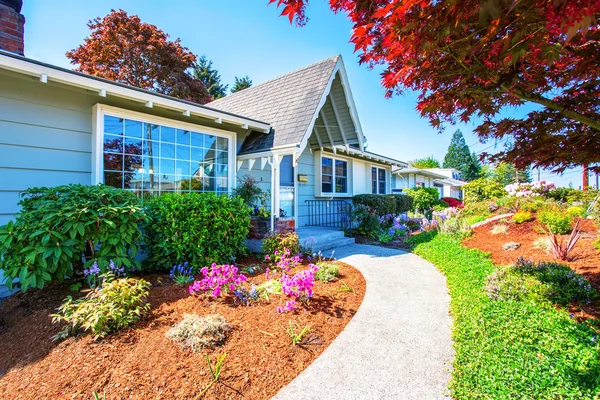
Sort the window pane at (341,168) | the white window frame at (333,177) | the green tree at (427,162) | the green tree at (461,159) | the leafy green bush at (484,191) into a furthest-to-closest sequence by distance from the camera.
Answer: the green tree at (461,159), the green tree at (427,162), the leafy green bush at (484,191), the window pane at (341,168), the white window frame at (333,177)

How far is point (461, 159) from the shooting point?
59125 mm

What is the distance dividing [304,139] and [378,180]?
930cm

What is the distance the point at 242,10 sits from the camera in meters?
5.89

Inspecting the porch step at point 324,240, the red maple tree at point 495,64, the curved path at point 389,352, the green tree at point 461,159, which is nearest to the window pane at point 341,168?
the porch step at point 324,240

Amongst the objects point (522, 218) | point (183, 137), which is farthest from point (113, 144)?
point (522, 218)

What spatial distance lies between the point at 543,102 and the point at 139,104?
6.26 metres

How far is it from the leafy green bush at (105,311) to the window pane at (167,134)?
144 inches

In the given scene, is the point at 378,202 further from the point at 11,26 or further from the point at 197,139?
the point at 11,26

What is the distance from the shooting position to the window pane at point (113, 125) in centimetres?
521

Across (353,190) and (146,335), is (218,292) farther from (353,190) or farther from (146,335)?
(353,190)

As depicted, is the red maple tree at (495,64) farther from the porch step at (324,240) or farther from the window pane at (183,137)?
the window pane at (183,137)

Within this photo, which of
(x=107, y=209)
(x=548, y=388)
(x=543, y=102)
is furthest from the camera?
(x=107, y=209)

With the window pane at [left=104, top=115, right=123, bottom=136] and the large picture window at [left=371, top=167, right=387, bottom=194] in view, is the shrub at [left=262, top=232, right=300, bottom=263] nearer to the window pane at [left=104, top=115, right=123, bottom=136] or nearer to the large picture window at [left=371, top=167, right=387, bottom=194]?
the window pane at [left=104, top=115, right=123, bottom=136]

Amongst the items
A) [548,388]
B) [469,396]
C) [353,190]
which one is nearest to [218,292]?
[469,396]
